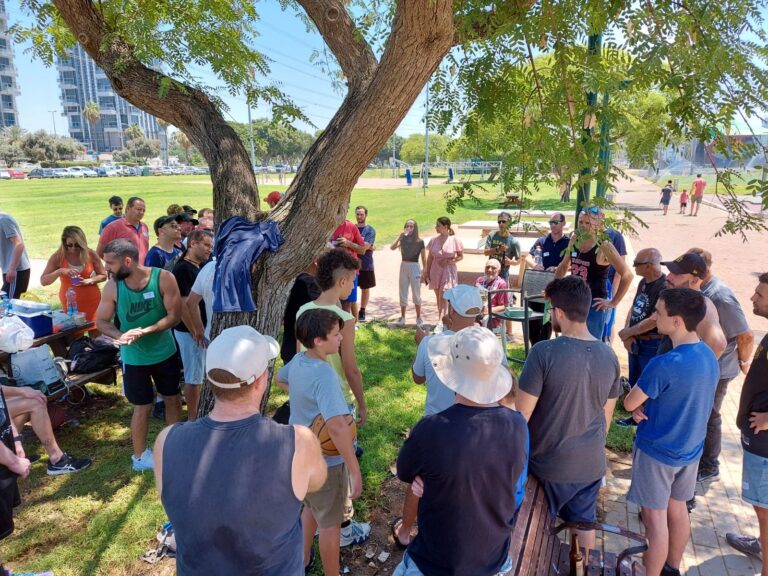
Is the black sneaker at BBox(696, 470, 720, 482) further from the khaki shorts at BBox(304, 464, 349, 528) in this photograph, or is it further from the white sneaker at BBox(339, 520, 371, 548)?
the khaki shorts at BBox(304, 464, 349, 528)

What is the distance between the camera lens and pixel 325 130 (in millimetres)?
3609

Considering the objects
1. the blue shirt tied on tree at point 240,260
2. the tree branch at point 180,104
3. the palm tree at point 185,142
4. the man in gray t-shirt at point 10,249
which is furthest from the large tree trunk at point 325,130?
the man in gray t-shirt at point 10,249

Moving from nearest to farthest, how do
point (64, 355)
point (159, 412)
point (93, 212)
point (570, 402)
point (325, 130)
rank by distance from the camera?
point (570, 402)
point (325, 130)
point (159, 412)
point (64, 355)
point (93, 212)

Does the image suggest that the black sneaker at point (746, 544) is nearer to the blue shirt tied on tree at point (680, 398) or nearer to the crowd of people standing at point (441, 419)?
the crowd of people standing at point (441, 419)

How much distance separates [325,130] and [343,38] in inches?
36.0

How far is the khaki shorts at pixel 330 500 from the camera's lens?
2.87 meters

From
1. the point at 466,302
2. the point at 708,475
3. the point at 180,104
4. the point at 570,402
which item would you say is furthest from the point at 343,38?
the point at 708,475

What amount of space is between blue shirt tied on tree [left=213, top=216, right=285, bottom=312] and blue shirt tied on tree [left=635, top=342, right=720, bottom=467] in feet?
8.35

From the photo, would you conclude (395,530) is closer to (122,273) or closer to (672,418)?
(672,418)

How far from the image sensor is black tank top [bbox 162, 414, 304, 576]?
5.76 feet

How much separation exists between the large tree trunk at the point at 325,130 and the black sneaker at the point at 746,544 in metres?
3.49

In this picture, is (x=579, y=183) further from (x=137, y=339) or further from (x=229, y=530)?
(x=137, y=339)

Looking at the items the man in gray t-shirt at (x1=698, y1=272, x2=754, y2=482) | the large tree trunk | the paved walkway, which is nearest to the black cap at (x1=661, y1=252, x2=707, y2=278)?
the man in gray t-shirt at (x1=698, y1=272, x2=754, y2=482)

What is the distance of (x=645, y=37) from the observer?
93.3 inches
